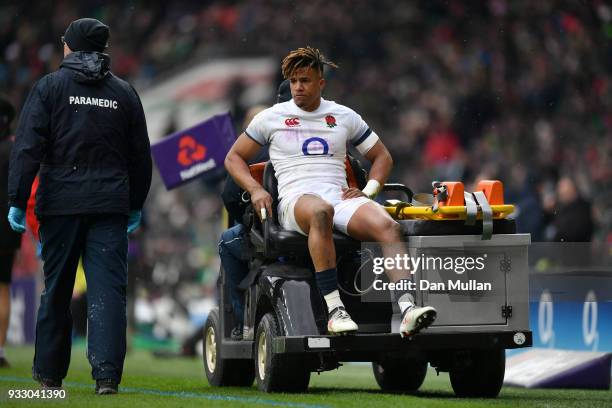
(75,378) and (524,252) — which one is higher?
(524,252)

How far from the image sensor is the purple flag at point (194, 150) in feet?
39.8

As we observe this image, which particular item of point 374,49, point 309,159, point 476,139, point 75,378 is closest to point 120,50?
point 374,49

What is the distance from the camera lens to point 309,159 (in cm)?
801

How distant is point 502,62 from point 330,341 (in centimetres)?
1418

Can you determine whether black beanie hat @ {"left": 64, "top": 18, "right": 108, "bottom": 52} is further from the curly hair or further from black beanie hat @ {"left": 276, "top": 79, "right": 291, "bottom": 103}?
black beanie hat @ {"left": 276, "top": 79, "right": 291, "bottom": 103}

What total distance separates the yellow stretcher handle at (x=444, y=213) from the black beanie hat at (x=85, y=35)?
6.51 feet

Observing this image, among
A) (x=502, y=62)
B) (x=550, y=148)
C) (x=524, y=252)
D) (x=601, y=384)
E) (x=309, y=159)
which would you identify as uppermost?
(x=502, y=62)

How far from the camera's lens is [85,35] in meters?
7.84

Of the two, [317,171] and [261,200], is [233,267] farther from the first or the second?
[317,171]

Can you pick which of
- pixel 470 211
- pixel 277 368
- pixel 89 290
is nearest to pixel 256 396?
pixel 277 368

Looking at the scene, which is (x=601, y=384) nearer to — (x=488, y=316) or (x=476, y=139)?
(x=488, y=316)

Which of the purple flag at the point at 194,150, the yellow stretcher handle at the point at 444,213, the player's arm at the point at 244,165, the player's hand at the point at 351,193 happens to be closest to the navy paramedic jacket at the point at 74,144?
the player's arm at the point at 244,165

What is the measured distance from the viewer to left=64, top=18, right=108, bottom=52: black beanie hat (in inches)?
309

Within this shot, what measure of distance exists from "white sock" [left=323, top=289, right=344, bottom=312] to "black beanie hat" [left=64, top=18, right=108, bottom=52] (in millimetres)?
1993
